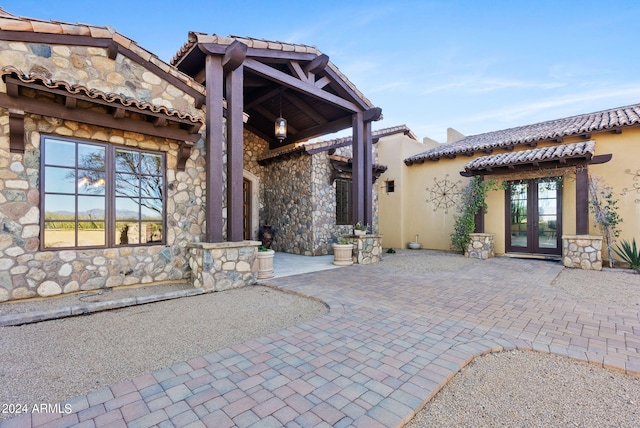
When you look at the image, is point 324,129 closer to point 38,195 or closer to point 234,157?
point 234,157

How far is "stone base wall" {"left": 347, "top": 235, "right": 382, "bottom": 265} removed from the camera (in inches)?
302

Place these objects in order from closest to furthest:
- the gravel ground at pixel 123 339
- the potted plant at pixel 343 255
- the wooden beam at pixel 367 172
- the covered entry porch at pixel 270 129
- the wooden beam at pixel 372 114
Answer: the gravel ground at pixel 123 339, the covered entry porch at pixel 270 129, the potted plant at pixel 343 255, the wooden beam at pixel 372 114, the wooden beam at pixel 367 172

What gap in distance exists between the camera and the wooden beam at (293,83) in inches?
230

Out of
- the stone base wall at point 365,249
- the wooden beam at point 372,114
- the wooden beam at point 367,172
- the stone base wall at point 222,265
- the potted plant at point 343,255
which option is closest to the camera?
the stone base wall at point 222,265

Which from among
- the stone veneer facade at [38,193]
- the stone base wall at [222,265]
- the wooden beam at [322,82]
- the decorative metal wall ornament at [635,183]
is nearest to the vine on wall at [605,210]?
the decorative metal wall ornament at [635,183]

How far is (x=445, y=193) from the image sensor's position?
430 inches

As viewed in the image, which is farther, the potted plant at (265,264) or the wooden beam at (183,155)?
the potted plant at (265,264)

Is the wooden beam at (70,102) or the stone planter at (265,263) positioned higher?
the wooden beam at (70,102)

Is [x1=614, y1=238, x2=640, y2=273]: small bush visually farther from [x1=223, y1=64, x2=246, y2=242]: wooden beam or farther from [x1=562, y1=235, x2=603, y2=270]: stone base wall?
[x1=223, y1=64, x2=246, y2=242]: wooden beam

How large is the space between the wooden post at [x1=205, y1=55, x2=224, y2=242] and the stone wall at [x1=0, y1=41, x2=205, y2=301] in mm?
485

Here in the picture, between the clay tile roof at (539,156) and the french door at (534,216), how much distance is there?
0.89m

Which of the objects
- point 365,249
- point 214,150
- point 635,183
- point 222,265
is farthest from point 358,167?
point 635,183

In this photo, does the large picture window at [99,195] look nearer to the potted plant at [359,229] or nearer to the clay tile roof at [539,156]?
the potted plant at [359,229]

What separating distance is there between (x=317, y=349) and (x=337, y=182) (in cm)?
831
